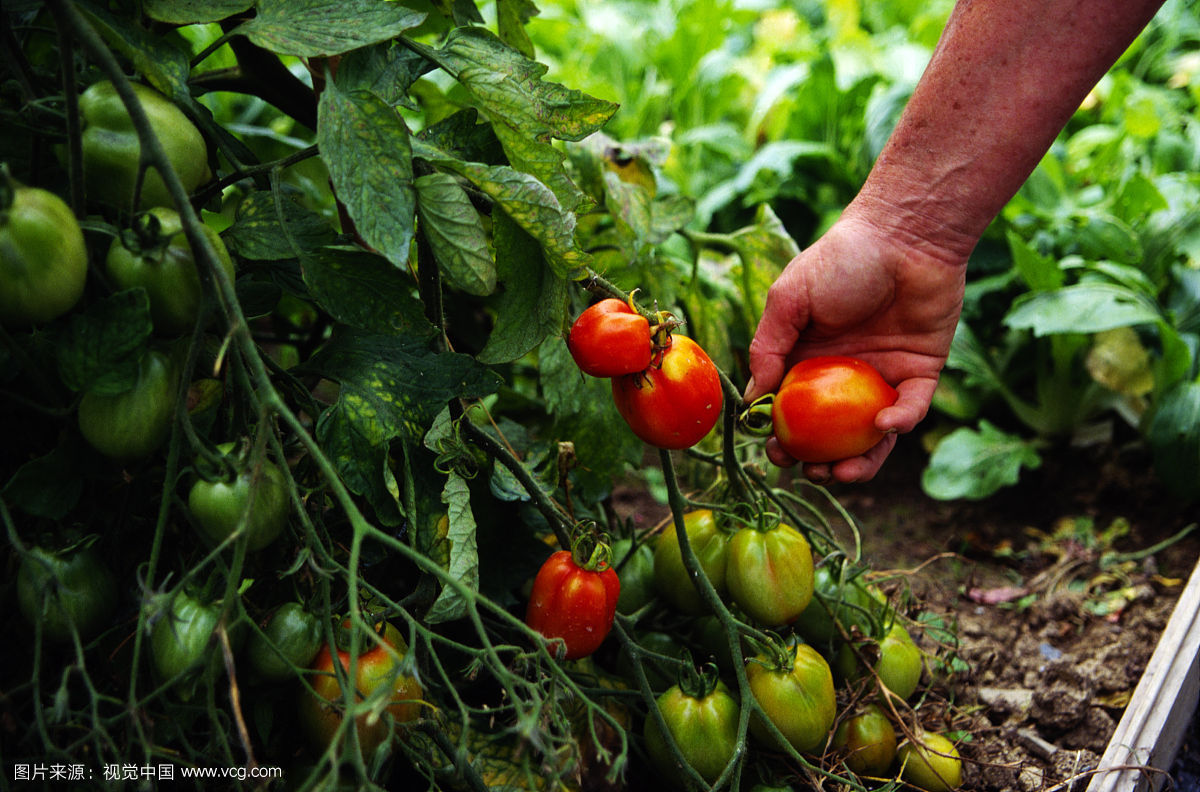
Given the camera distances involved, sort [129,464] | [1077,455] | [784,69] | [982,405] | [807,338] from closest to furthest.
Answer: [129,464], [807,338], [1077,455], [982,405], [784,69]

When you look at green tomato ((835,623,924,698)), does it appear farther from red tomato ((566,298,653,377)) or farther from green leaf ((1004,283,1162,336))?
green leaf ((1004,283,1162,336))

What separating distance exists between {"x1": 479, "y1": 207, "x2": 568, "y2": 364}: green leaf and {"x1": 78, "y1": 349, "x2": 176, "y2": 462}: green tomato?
1.07 feet

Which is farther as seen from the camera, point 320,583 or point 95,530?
point 95,530

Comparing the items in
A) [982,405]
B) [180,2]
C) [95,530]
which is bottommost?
[982,405]

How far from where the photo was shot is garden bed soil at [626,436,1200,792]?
49.2 inches

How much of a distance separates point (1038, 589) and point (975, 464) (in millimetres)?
377

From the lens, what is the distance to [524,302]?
0.95 meters

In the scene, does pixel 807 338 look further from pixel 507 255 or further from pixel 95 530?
pixel 95 530

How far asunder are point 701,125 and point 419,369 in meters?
2.64

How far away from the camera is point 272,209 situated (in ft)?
2.94

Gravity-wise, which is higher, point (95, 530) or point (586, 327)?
point (586, 327)

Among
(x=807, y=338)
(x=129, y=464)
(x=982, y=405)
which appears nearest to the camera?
(x=129, y=464)

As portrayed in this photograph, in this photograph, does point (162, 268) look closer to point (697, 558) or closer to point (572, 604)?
point (572, 604)

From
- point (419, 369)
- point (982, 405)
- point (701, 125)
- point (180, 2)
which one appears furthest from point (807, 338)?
point (701, 125)
